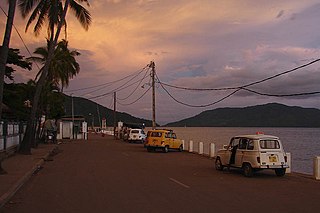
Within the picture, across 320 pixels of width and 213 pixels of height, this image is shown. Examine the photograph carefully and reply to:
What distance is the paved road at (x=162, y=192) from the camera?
10.7 meters

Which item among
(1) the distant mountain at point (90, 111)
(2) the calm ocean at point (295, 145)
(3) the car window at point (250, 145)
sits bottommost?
(2) the calm ocean at point (295, 145)

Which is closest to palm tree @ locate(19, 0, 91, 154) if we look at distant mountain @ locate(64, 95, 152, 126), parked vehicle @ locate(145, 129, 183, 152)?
parked vehicle @ locate(145, 129, 183, 152)

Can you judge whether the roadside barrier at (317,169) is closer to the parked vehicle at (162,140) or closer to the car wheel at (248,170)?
the car wheel at (248,170)

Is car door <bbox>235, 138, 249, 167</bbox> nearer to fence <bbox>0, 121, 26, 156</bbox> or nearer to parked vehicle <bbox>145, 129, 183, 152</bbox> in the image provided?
fence <bbox>0, 121, 26, 156</bbox>

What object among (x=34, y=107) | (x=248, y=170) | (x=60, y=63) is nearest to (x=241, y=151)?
(x=248, y=170)

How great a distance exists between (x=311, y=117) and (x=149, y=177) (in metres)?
91.8

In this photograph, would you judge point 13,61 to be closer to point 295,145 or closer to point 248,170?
point 248,170

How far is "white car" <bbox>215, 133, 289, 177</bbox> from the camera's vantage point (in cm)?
1773

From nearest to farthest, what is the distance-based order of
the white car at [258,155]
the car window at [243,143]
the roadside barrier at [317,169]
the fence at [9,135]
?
the roadside barrier at [317,169], the white car at [258,155], the car window at [243,143], the fence at [9,135]

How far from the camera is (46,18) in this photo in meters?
30.7

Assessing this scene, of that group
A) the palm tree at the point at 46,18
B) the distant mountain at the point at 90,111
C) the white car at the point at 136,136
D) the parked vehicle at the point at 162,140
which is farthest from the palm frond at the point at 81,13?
the distant mountain at the point at 90,111

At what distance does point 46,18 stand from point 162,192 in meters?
21.1

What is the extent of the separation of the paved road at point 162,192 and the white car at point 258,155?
0.48 meters

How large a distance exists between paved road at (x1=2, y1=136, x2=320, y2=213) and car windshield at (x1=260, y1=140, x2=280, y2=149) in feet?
4.09
